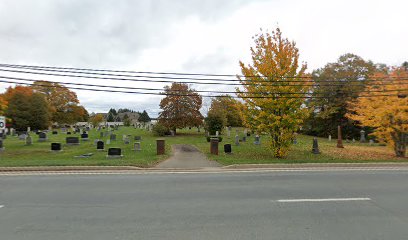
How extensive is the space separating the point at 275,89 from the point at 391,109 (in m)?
7.81

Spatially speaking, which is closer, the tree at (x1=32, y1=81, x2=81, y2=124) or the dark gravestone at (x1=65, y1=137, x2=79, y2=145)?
the dark gravestone at (x1=65, y1=137, x2=79, y2=145)

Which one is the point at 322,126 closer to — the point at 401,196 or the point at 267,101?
the point at 267,101

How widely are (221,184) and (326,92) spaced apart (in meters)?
37.8

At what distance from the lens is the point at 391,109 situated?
14.0 meters

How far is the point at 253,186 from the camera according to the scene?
6973 mm

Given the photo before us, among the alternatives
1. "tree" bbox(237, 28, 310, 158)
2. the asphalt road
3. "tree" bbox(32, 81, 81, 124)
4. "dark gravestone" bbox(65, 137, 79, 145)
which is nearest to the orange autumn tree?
"tree" bbox(237, 28, 310, 158)

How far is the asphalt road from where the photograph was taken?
12.5 ft

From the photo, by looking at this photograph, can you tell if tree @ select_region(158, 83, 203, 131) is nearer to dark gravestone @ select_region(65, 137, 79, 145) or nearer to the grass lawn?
dark gravestone @ select_region(65, 137, 79, 145)

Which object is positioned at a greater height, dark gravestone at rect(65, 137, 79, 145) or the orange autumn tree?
the orange autumn tree

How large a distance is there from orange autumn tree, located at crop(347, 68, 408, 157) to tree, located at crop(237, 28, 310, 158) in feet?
18.5

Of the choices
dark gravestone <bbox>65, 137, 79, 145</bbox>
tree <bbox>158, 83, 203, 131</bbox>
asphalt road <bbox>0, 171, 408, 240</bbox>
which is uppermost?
tree <bbox>158, 83, 203, 131</bbox>

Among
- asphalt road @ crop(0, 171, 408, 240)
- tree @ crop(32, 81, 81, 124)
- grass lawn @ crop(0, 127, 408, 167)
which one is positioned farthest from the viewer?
tree @ crop(32, 81, 81, 124)

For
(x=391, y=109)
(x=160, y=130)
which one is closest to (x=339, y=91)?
(x=391, y=109)

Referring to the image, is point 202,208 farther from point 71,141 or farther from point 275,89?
point 71,141
